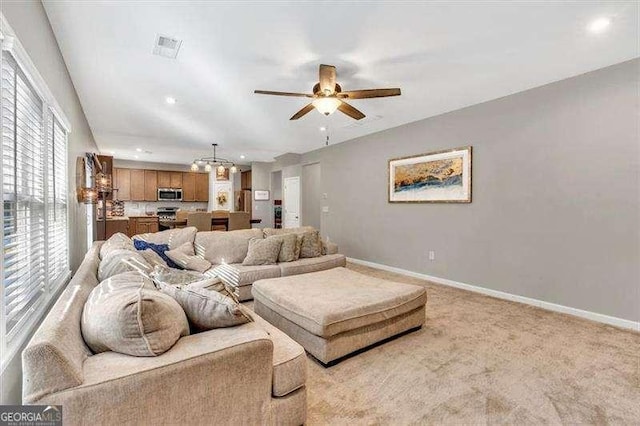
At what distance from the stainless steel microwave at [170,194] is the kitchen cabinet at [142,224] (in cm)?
128

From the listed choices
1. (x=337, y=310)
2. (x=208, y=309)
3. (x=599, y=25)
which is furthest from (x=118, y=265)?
(x=599, y=25)

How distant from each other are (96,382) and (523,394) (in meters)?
2.26

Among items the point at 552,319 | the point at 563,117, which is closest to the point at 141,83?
the point at 563,117

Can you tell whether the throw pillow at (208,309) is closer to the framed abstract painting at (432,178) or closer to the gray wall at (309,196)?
the framed abstract painting at (432,178)

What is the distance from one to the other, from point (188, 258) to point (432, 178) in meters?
3.54

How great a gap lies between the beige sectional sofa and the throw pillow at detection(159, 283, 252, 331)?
42mm

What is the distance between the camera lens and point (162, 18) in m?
2.23

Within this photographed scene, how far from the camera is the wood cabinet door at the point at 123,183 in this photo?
8406 millimetres

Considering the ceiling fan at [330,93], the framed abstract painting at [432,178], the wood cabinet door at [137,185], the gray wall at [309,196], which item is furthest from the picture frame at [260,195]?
the ceiling fan at [330,93]

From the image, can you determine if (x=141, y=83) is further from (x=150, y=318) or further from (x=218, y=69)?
(x=150, y=318)

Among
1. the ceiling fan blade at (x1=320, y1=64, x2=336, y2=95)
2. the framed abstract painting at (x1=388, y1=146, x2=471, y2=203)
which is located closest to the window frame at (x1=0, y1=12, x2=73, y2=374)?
the ceiling fan blade at (x1=320, y1=64, x2=336, y2=95)

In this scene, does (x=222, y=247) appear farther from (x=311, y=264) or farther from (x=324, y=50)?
(x=324, y=50)

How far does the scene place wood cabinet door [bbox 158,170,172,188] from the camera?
8.90 meters

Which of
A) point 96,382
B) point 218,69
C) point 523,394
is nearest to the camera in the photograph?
point 96,382
